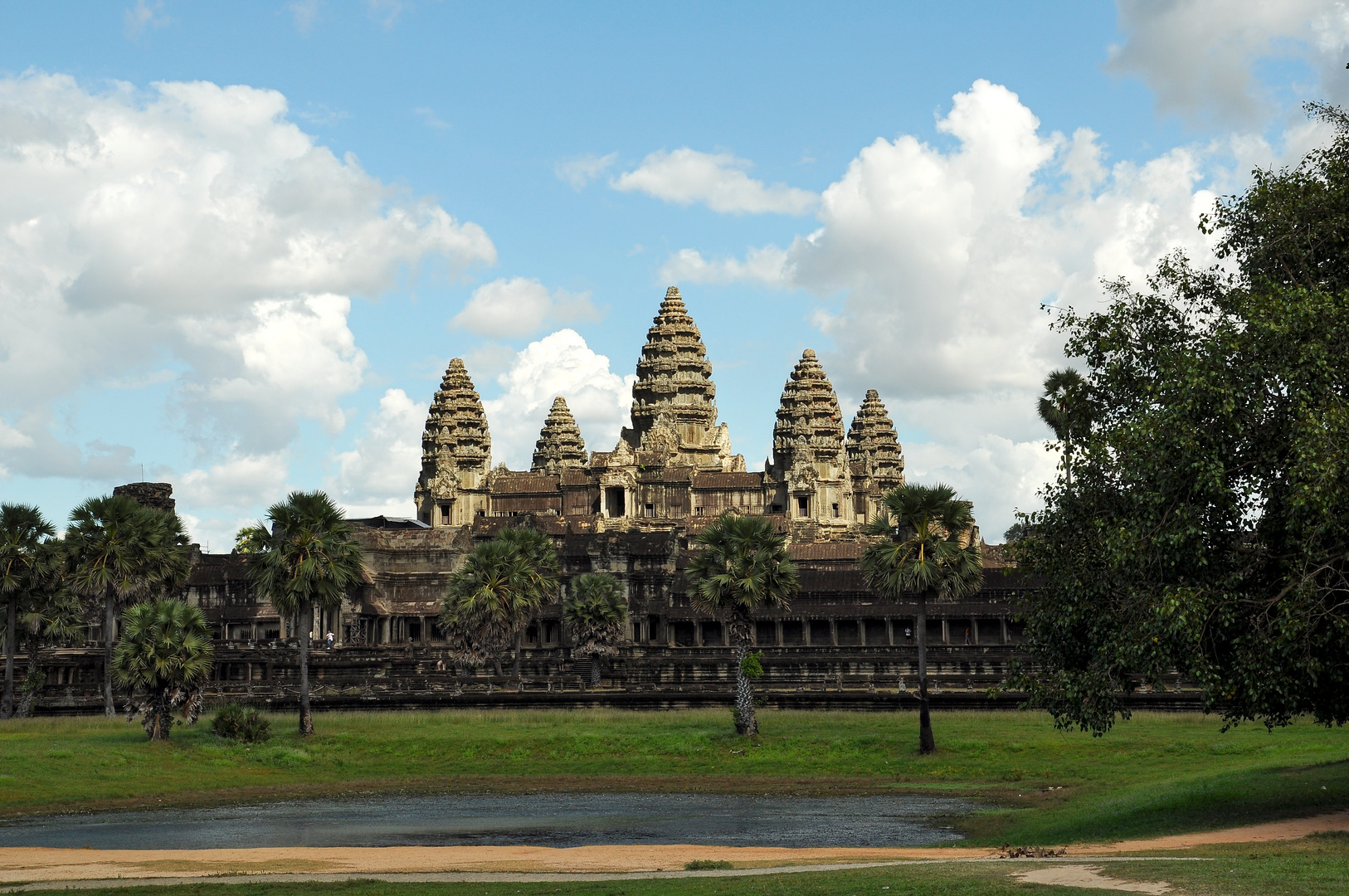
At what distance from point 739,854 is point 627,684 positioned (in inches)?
1578

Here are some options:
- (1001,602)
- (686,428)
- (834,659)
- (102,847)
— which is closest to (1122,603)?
(102,847)

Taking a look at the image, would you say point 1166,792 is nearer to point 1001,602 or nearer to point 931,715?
point 931,715

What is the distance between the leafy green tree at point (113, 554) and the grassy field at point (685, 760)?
7560 millimetres

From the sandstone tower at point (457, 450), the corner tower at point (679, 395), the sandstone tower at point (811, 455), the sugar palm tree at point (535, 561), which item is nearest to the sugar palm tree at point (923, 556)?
the sugar palm tree at point (535, 561)

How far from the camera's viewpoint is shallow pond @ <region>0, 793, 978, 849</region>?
38062mm

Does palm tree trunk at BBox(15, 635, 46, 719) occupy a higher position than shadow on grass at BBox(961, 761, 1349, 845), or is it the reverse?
palm tree trunk at BBox(15, 635, 46, 719)

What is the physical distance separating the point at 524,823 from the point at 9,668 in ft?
117

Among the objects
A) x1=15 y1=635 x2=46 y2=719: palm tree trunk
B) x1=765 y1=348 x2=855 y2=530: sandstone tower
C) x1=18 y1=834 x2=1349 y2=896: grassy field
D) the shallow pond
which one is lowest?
the shallow pond

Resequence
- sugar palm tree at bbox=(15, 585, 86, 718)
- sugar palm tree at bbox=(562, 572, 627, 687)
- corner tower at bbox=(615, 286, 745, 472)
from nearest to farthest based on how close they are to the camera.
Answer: sugar palm tree at bbox=(15, 585, 86, 718), sugar palm tree at bbox=(562, 572, 627, 687), corner tower at bbox=(615, 286, 745, 472)

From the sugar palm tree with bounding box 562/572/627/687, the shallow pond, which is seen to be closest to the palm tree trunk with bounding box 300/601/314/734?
the shallow pond

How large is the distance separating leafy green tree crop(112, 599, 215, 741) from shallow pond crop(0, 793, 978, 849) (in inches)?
397

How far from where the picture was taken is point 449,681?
72.6 metres

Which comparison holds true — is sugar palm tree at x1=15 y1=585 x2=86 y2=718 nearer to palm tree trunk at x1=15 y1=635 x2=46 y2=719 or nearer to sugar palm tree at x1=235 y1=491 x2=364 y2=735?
palm tree trunk at x1=15 y1=635 x2=46 y2=719

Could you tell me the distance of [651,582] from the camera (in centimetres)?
9538
